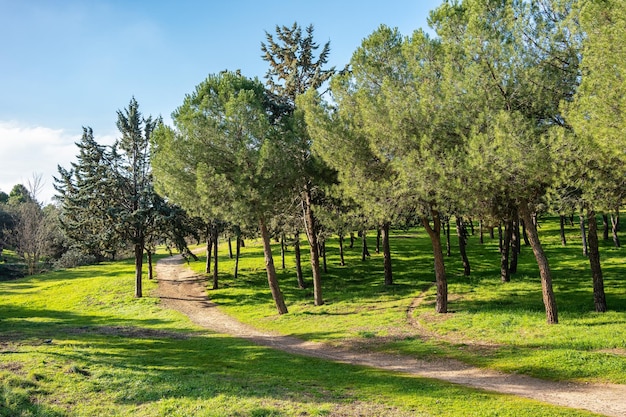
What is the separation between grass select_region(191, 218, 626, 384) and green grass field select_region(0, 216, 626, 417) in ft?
0.25

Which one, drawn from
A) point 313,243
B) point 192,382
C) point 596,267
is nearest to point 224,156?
point 313,243

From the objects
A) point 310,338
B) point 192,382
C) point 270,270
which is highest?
point 270,270

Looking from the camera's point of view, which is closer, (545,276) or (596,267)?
(545,276)

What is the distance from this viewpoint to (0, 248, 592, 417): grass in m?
9.51

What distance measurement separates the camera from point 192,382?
11531mm

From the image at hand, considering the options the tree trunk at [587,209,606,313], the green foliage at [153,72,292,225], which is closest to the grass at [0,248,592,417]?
the green foliage at [153,72,292,225]

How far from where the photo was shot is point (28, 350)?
1512 centimetres

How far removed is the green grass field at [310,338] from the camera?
990 cm

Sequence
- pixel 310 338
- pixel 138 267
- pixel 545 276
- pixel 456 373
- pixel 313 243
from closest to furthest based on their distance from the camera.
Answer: pixel 456 373
pixel 545 276
pixel 310 338
pixel 313 243
pixel 138 267

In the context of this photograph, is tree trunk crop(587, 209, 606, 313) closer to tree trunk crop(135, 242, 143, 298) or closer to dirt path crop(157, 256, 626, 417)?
dirt path crop(157, 256, 626, 417)

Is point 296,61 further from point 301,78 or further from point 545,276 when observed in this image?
point 545,276

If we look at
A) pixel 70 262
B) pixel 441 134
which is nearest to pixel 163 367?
pixel 441 134

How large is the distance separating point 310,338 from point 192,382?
26.1ft

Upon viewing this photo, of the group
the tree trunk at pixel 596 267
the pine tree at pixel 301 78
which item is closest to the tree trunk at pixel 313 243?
the pine tree at pixel 301 78
